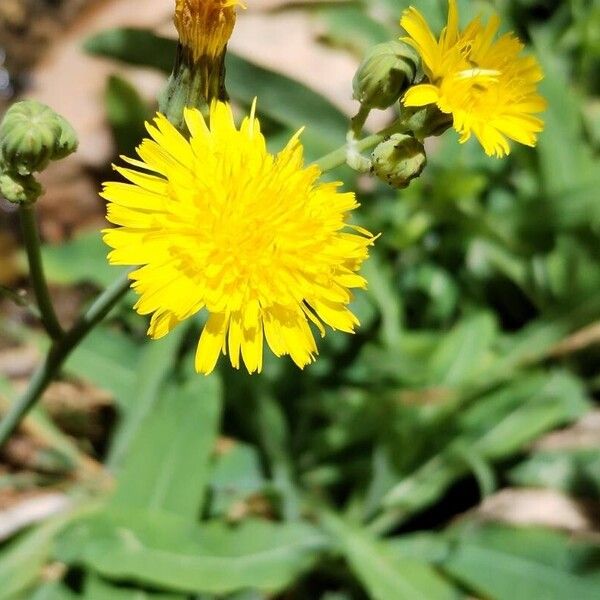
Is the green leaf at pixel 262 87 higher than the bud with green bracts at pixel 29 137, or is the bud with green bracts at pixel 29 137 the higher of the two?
the green leaf at pixel 262 87

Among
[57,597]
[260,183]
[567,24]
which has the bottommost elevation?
[57,597]

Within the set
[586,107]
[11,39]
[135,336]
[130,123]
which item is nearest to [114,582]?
[135,336]

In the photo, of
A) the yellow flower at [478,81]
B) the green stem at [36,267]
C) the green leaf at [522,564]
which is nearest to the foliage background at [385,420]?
the green leaf at [522,564]

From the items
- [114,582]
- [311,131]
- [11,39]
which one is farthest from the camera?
[11,39]

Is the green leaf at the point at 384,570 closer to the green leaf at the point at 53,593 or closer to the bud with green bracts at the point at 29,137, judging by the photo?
the green leaf at the point at 53,593

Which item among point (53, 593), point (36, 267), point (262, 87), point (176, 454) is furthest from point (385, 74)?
point (53, 593)

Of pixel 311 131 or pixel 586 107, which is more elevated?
pixel 586 107

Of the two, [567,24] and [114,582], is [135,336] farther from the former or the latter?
[567,24]

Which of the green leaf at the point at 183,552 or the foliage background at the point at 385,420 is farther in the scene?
the foliage background at the point at 385,420
